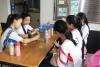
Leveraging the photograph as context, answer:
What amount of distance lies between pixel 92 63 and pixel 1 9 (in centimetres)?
315

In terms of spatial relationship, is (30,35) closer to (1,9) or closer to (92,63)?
(92,63)

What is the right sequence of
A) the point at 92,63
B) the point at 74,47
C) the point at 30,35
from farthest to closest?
the point at 30,35 → the point at 74,47 → the point at 92,63

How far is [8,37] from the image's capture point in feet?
6.65

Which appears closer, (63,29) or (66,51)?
(66,51)

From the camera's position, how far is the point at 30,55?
6.31 ft

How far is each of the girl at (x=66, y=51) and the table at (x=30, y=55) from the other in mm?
218

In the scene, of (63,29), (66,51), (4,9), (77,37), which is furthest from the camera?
(4,9)

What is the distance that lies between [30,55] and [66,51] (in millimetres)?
445

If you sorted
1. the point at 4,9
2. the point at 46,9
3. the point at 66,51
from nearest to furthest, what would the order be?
the point at 66,51
the point at 46,9
the point at 4,9

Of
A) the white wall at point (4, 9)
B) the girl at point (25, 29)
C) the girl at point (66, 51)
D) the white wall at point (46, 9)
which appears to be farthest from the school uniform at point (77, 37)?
the white wall at point (4, 9)

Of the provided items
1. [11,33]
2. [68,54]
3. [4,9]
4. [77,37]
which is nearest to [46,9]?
[4,9]

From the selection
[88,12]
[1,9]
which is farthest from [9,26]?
[1,9]

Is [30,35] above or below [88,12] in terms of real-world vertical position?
below

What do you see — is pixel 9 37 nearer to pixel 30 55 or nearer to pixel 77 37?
pixel 30 55
